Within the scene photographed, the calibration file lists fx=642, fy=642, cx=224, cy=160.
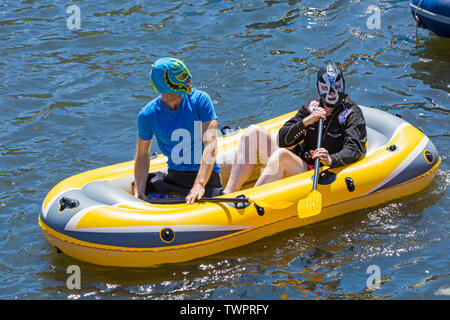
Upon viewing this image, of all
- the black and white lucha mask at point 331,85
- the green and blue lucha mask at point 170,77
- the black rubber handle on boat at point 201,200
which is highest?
the green and blue lucha mask at point 170,77

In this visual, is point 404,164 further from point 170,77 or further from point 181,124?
point 170,77

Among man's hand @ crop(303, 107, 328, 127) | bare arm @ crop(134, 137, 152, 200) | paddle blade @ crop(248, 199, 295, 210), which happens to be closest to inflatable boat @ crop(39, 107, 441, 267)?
paddle blade @ crop(248, 199, 295, 210)

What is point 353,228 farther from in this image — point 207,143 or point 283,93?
point 283,93

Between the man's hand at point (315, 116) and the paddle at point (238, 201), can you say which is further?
the man's hand at point (315, 116)

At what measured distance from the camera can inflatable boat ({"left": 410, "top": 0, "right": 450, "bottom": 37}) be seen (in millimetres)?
8523

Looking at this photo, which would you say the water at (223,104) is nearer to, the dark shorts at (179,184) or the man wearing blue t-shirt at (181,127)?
the dark shorts at (179,184)

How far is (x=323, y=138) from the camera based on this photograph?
18.9 ft

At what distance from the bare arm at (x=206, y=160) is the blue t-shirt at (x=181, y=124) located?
59mm

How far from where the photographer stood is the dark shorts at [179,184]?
5.38 meters

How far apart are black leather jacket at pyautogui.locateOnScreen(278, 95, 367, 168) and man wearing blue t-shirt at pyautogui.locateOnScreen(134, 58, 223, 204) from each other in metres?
0.84

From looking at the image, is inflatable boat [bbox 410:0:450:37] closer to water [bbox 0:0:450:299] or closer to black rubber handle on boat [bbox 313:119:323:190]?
water [bbox 0:0:450:299]

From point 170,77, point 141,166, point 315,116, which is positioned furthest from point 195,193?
point 315,116

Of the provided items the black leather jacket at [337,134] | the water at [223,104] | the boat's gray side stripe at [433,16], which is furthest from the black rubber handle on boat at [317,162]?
the boat's gray side stripe at [433,16]

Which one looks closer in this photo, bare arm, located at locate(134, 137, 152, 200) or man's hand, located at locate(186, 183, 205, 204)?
man's hand, located at locate(186, 183, 205, 204)
